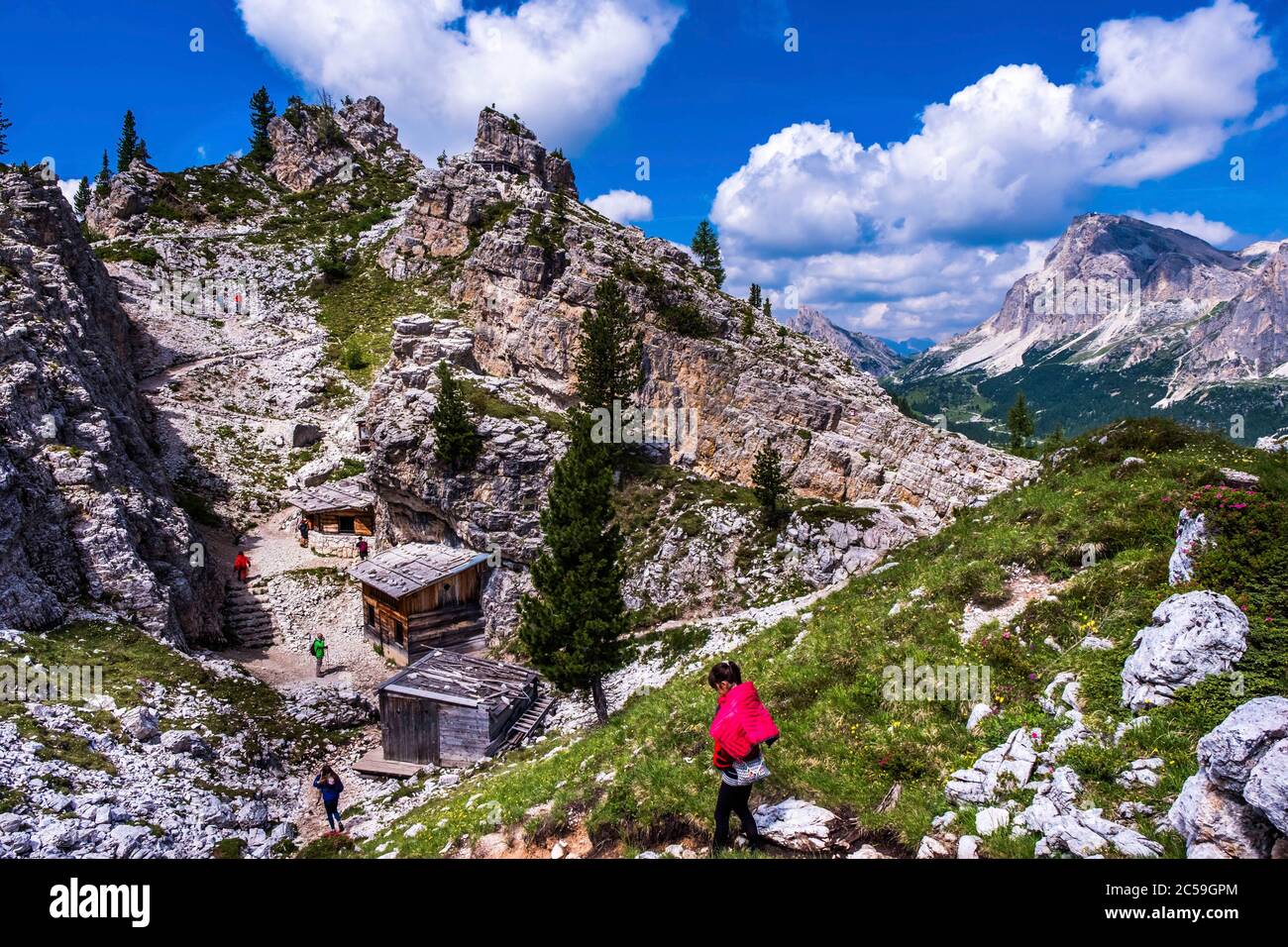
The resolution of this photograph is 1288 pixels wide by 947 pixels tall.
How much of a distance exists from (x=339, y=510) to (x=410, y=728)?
2825 cm

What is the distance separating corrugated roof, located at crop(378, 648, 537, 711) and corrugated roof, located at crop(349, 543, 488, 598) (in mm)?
8469

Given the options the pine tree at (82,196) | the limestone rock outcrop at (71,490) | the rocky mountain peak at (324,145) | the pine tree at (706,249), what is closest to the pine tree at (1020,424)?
the pine tree at (706,249)

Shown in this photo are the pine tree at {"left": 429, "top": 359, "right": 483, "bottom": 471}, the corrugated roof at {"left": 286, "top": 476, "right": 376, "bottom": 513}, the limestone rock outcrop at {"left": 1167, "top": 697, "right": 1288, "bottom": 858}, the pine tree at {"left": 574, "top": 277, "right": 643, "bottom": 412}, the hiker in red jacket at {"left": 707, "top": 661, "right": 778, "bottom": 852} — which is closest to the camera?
the limestone rock outcrop at {"left": 1167, "top": 697, "right": 1288, "bottom": 858}

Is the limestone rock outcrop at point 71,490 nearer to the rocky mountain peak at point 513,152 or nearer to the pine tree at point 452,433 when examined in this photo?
the pine tree at point 452,433

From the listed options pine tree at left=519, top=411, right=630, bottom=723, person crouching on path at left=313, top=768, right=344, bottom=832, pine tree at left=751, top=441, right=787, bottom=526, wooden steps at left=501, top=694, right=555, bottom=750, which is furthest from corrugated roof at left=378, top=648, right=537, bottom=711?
pine tree at left=751, top=441, right=787, bottom=526

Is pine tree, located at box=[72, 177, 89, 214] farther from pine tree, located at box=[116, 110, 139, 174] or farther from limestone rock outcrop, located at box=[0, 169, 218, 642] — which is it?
limestone rock outcrop, located at box=[0, 169, 218, 642]

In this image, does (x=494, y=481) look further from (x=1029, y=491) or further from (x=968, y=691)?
(x=968, y=691)

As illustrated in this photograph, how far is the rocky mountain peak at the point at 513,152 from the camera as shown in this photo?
111812mm

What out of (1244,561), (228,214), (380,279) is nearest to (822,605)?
(1244,561)

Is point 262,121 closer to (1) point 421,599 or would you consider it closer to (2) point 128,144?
(2) point 128,144

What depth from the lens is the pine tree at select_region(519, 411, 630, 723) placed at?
25.3 m

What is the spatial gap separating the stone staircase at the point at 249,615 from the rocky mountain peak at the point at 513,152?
3671 inches

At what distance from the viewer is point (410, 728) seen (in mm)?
28719
